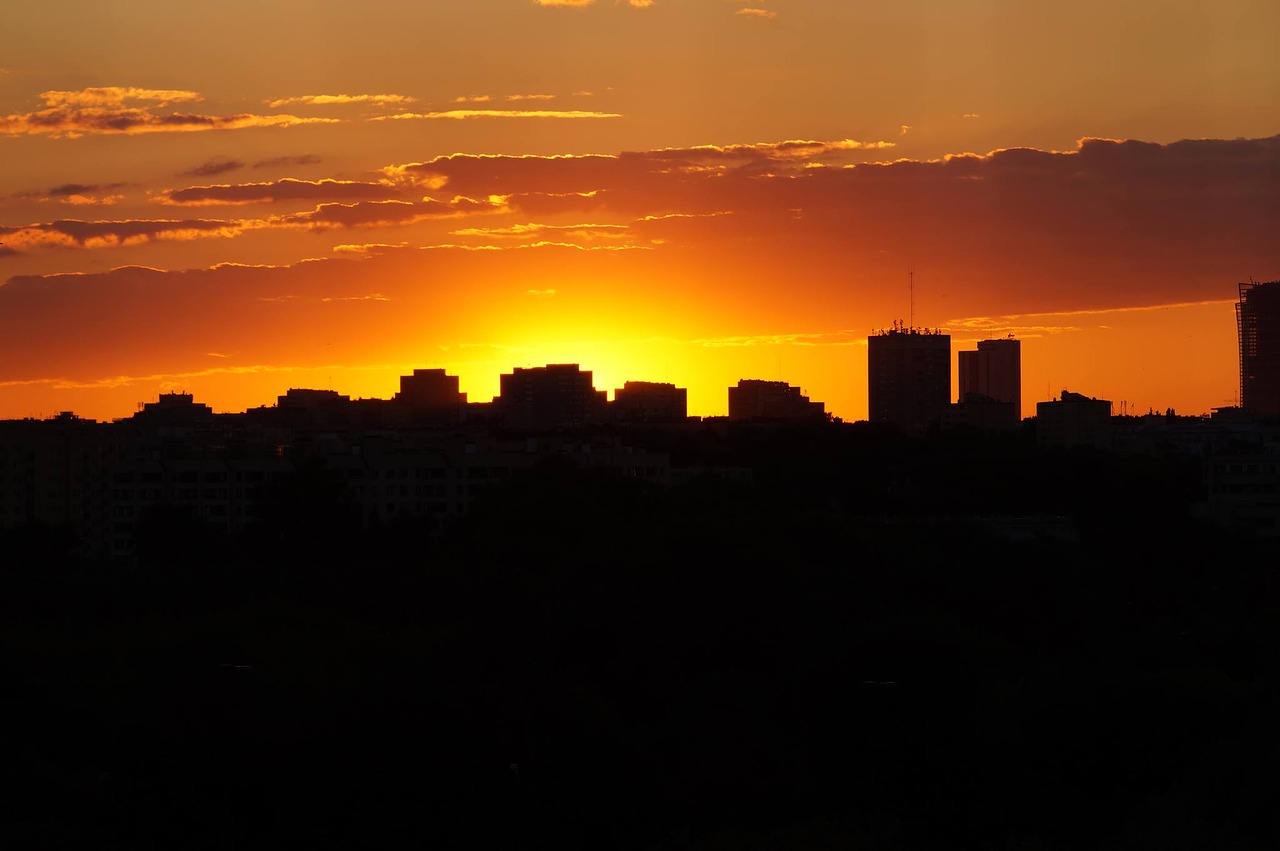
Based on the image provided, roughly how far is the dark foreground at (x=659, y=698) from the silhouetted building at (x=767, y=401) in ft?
385

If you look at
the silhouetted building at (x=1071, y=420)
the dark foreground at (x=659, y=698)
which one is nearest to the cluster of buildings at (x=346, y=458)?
the silhouetted building at (x=1071, y=420)

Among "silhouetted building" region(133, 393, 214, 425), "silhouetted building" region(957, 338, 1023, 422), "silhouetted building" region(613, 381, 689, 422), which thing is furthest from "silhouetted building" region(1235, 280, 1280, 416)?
"silhouetted building" region(133, 393, 214, 425)

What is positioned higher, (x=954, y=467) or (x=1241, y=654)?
(x=954, y=467)

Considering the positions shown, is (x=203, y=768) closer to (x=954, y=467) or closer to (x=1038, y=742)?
(x=1038, y=742)

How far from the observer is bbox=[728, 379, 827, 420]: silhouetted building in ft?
576

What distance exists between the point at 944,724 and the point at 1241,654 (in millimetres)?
14842

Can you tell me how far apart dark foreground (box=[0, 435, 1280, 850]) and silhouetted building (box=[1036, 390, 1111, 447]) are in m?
67.8

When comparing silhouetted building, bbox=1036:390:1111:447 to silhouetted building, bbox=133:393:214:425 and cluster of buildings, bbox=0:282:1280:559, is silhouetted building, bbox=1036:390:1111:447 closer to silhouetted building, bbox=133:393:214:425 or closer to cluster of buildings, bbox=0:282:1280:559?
cluster of buildings, bbox=0:282:1280:559

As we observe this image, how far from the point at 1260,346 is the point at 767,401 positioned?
43688mm

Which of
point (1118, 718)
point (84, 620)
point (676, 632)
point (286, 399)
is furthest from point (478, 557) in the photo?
point (286, 399)

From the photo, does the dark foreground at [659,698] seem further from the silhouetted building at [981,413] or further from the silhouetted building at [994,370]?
the silhouetted building at [994,370]

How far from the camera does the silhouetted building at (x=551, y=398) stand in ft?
544

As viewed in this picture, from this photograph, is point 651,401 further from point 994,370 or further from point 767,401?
point 994,370

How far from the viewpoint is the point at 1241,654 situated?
42.6 metres
